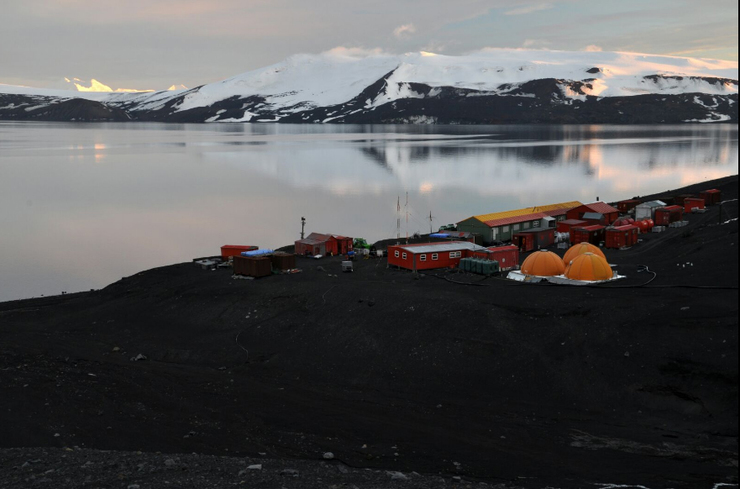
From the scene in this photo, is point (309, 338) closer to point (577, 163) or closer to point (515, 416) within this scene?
point (515, 416)

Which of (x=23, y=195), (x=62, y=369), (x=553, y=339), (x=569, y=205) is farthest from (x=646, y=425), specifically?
(x=23, y=195)

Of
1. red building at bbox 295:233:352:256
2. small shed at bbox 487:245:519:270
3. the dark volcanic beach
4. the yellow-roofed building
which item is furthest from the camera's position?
the yellow-roofed building

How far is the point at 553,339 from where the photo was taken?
63.8 feet

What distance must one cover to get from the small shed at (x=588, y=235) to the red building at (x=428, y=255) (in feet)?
24.4

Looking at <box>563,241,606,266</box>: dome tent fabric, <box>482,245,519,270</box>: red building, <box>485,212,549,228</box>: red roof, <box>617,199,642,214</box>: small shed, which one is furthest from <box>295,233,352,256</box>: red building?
<box>617,199,642,214</box>: small shed

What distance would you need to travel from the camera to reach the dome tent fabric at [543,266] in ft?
85.5

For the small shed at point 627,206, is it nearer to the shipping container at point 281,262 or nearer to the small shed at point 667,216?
the small shed at point 667,216

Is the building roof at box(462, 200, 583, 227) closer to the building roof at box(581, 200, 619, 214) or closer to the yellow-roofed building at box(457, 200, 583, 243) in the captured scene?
the yellow-roofed building at box(457, 200, 583, 243)

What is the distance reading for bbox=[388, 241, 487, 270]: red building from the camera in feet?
94.0

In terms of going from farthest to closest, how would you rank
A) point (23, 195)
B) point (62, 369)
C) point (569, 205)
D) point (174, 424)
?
point (23, 195) → point (569, 205) → point (62, 369) → point (174, 424)

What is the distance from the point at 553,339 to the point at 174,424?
10.9 m

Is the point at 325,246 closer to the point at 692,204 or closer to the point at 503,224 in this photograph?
the point at 503,224

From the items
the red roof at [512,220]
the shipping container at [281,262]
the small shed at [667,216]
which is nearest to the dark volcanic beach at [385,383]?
the shipping container at [281,262]

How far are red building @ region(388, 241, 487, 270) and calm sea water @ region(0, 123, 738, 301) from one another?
53.1ft
